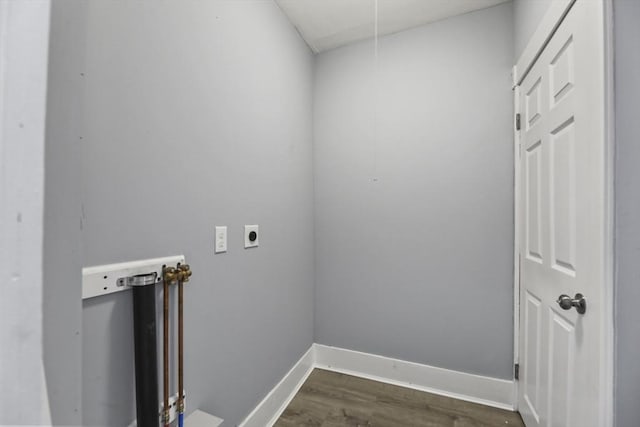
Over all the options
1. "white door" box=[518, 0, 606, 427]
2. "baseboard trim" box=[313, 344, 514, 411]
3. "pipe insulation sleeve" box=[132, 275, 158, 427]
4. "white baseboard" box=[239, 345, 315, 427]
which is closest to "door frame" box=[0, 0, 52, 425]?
"pipe insulation sleeve" box=[132, 275, 158, 427]

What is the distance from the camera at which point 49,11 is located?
521mm

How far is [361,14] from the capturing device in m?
1.89

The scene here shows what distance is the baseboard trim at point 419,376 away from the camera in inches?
70.2

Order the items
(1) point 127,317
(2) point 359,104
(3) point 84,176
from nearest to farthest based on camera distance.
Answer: (3) point 84,176
(1) point 127,317
(2) point 359,104

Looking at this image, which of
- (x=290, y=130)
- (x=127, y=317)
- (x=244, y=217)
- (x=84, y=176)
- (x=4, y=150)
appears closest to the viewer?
(x=4, y=150)

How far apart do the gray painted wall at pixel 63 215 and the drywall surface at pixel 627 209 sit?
1491 mm

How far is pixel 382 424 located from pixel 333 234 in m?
1.32

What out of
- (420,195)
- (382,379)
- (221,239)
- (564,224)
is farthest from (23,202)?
(382,379)

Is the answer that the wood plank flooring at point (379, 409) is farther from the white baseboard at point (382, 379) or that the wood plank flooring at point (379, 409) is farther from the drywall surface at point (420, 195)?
the drywall surface at point (420, 195)

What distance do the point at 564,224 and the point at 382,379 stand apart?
5.41 ft

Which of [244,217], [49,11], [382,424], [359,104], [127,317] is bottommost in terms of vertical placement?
[382,424]

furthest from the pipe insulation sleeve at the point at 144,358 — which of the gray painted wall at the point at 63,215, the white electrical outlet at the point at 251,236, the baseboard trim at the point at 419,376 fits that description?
the baseboard trim at the point at 419,376

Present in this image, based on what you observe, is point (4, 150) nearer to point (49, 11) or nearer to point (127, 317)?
point (49, 11)

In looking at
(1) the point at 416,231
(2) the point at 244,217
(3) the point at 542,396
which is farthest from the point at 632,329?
(2) the point at 244,217
